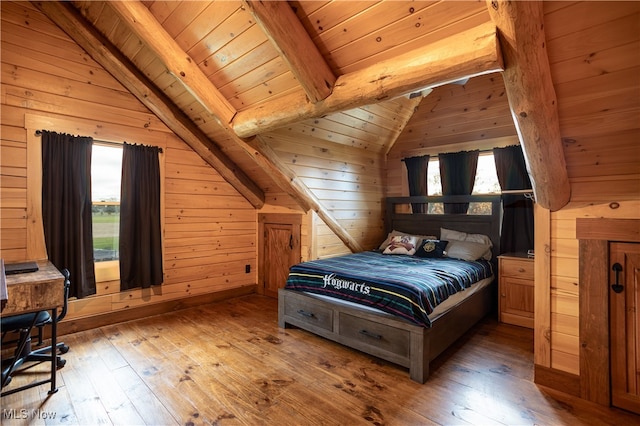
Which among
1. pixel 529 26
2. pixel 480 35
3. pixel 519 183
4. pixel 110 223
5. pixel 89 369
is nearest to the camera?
pixel 529 26

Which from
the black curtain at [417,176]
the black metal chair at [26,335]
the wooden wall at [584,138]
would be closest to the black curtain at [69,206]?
the black metal chair at [26,335]

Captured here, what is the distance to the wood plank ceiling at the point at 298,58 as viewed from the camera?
154cm

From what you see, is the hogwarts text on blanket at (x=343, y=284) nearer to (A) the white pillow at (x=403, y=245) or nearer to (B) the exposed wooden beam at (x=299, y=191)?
(B) the exposed wooden beam at (x=299, y=191)

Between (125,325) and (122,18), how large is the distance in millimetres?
2919

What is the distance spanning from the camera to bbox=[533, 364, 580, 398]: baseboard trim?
2030mm

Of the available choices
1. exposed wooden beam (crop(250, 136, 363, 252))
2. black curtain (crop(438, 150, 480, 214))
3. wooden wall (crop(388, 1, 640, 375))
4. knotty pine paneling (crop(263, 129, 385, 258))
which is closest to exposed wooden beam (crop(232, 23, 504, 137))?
wooden wall (crop(388, 1, 640, 375))

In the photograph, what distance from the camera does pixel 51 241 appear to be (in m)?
2.84

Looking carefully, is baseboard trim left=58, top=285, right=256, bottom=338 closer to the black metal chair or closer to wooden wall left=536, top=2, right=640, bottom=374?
the black metal chair

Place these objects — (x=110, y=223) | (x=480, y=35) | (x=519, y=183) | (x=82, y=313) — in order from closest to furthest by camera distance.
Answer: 1. (x=480, y=35)
2. (x=82, y=313)
3. (x=110, y=223)
4. (x=519, y=183)

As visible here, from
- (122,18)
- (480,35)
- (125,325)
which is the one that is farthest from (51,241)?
(480,35)

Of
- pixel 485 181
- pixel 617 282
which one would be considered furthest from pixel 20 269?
pixel 485 181

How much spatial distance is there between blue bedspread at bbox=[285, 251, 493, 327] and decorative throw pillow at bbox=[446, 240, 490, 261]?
0.32 ft

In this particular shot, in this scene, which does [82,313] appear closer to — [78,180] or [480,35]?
[78,180]

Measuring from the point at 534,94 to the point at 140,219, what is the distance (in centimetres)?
368
